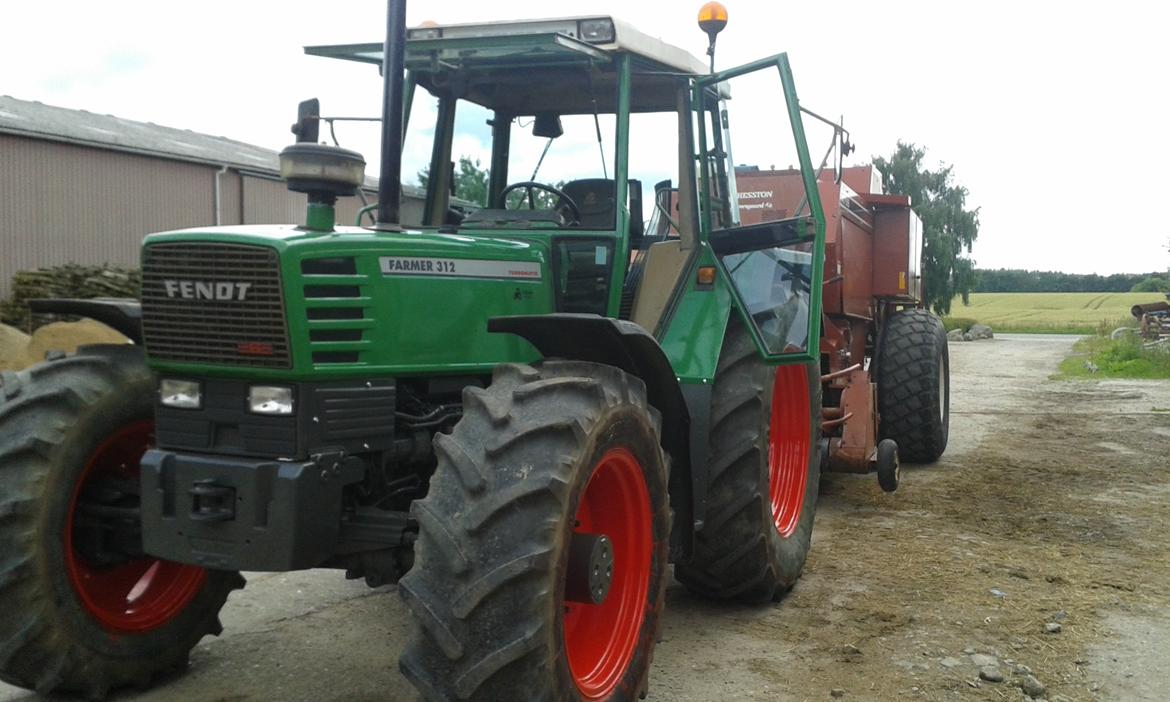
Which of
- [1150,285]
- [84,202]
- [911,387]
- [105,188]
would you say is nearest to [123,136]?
[105,188]

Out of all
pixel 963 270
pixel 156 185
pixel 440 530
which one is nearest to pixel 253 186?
pixel 156 185

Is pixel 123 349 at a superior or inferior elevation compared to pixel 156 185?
inferior

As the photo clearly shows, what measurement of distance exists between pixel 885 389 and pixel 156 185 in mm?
13446

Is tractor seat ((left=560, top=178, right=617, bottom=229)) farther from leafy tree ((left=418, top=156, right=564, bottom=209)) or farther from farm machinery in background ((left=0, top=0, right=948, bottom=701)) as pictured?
leafy tree ((left=418, top=156, right=564, bottom=209))

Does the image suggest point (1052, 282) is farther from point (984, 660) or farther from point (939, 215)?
point (984, 660)

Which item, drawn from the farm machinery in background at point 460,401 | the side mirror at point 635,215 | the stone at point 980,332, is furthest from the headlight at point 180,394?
the stone at point 980,332

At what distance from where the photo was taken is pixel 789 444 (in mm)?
6012

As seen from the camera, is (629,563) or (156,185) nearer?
(629,563)

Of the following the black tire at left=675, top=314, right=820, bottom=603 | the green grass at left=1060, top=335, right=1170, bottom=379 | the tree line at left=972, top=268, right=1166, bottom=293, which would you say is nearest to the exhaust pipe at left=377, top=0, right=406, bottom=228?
the black tire at left=675, top=314, right=820, bottom=603

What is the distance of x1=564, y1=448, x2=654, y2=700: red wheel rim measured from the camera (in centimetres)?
379

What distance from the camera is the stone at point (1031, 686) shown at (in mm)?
4105

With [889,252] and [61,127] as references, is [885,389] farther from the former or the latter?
[61,127]

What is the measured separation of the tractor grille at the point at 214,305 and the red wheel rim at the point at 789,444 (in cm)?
310

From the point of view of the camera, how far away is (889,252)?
9.44 metres
